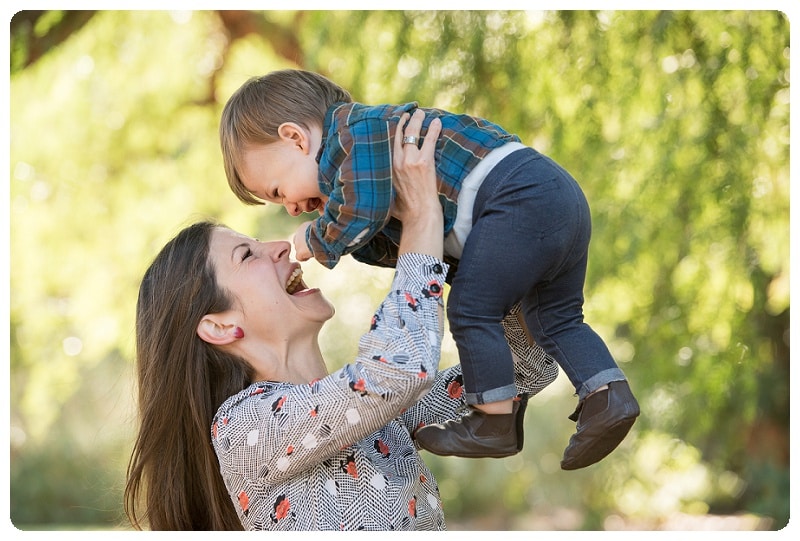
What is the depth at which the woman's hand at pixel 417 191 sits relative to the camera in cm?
165

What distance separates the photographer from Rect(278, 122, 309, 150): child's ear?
1.81 meters

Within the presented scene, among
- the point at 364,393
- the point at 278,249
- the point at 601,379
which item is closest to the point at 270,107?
the point at 278,249

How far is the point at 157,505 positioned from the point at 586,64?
2464 millimetres

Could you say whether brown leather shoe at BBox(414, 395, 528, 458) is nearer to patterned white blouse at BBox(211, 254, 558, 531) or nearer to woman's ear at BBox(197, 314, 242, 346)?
patterned white blouse at BBox(211, 254, 558, 531)

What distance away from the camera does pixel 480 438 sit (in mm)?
1645

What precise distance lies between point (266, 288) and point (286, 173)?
0.26 metres

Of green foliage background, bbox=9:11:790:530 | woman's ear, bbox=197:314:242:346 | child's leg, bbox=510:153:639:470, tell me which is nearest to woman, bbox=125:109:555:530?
woman's ear, bbox=197:314:242:346

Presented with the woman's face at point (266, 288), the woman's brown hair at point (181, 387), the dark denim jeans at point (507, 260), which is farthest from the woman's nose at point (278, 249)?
the dark denim jeans at point (507, 260)

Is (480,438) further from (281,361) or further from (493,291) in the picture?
(281,361)

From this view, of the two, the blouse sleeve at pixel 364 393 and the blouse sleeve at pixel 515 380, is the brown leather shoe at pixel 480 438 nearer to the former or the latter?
Answer: the blouse sleeve at pixel 364 393

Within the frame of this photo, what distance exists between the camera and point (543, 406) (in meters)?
6.59

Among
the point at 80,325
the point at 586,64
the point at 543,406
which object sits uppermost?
the point at 586,64
